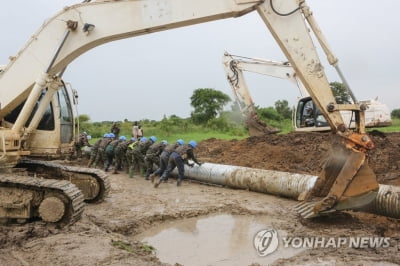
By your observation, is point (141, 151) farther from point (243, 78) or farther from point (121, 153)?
point (243, 78)

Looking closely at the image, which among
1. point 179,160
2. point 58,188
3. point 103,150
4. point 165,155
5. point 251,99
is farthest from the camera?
point 251,99

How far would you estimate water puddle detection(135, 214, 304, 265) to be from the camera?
20.8 feet

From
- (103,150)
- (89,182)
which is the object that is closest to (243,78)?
(103,150)

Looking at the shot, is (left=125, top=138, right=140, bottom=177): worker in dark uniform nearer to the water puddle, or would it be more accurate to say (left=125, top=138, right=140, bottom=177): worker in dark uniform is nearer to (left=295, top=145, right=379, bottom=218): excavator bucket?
the water puddle

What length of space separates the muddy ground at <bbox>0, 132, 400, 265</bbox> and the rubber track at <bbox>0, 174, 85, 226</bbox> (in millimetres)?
212

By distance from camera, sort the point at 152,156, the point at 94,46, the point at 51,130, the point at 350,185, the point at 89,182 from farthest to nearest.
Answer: the point at 152,156 < the point at 89,182 < the point at 51,130 < the point at 94,46 < the point at 350,185

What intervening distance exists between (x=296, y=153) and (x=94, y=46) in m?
9.16

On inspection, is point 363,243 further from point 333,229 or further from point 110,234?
point 110,234

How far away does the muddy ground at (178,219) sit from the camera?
221 inches

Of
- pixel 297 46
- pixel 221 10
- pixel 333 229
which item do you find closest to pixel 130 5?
pixel 221 10

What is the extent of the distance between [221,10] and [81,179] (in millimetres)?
4647

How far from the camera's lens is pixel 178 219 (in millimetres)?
8539

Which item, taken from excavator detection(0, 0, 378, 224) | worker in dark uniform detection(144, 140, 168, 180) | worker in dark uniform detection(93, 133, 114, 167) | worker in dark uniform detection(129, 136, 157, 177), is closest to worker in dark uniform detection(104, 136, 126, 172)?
worker in dark uniform detection(93, 133, 114, 167)

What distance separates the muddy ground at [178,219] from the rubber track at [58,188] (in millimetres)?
212
